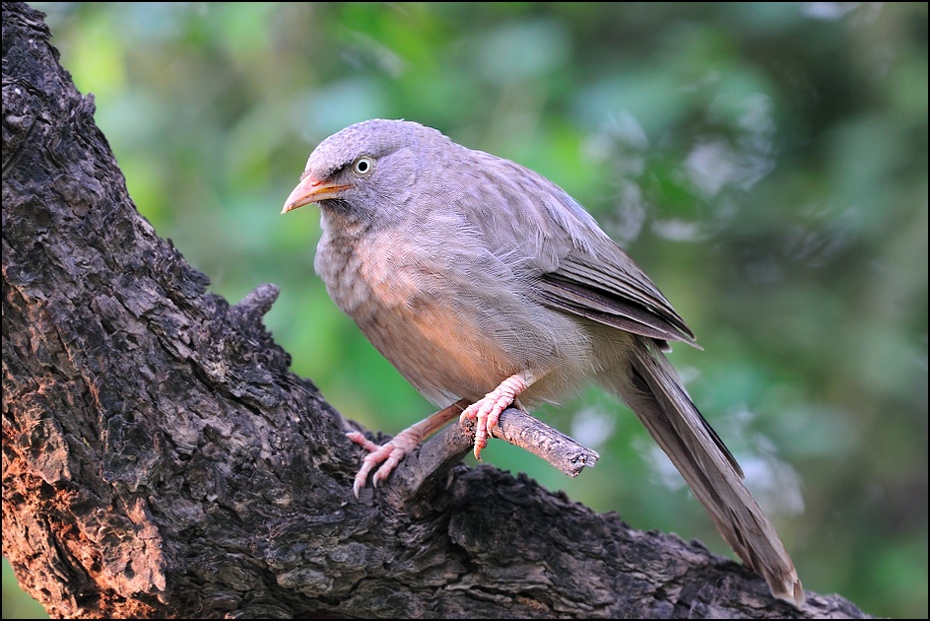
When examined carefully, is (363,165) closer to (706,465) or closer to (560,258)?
(560,258)

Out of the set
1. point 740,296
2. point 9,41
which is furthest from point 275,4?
point 740,296

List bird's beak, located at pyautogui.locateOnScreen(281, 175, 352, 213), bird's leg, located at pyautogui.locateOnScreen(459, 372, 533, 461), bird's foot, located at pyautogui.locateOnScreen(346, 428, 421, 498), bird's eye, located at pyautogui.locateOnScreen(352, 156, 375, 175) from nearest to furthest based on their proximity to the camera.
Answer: bird's leg, located at pyautogui.locateOnScreen(459, 372, 533, 461)
bird's foot, located at pyautogui.locateOnScreen(346, 428, 421, 498)
bird's beak, located at pyautogui.locateOnScreen(281, 175, 352, 213)
bird's eye, located at pyautogui.locateOnScreen(352, 156, 375, 175)

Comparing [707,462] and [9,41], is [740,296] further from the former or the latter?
[9,41]

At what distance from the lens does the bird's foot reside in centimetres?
323

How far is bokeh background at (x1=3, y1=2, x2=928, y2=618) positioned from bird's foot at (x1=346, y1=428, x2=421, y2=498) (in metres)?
0.74

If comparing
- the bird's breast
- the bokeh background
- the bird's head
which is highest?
the bokeh background

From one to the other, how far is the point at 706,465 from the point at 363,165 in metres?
1.75

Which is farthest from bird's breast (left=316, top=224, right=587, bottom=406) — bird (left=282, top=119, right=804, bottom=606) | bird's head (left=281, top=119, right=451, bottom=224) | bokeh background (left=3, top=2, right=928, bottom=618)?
bokeh background (left=3, top=2, right=928, bottom=618)

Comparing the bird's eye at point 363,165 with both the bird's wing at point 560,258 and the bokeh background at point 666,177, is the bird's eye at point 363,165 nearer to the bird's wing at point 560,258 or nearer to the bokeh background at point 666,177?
the bird's wing at point 560,258

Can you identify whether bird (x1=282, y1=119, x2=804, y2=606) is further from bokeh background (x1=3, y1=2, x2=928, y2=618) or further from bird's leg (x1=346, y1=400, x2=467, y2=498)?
bokeh background (x1=3, y1=2, x2=928, y2=618)

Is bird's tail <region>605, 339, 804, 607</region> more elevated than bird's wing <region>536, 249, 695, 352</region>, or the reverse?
bird's wing <region>536, 249, 695, 352</region>

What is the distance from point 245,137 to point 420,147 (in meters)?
1.47

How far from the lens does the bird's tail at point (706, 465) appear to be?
11.5 feet

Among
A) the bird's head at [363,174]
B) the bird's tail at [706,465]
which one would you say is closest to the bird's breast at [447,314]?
the bird's head at [363,174]
